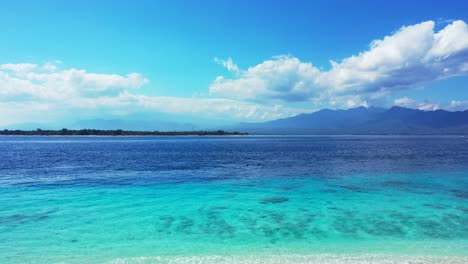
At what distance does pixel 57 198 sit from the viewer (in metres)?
21.9

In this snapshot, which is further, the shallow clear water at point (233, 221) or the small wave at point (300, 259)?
the shallow clear water at point (233, 221)

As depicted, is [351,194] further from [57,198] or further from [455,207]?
[57,198]

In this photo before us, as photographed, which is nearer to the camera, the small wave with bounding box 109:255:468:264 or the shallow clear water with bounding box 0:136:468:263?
the small wave with bounding box 109:255:468:264

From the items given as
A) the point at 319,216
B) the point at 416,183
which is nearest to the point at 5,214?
the point at 319,216

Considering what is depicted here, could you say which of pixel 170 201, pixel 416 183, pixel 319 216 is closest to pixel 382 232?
pixel 319 216

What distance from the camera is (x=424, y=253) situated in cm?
1183

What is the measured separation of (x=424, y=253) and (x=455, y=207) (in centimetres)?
1002

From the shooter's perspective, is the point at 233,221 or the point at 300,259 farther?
the point at 233,221

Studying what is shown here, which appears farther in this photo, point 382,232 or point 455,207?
point 455,207

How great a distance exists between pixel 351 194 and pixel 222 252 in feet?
47.8

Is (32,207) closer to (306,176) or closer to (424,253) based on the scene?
(424,253)

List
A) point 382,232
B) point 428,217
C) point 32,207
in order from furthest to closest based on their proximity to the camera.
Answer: point 32,207, point 428,217, point 382,232

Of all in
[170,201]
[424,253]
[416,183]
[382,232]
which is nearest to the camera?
[424,253]

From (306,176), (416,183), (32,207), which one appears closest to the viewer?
(32,207)
